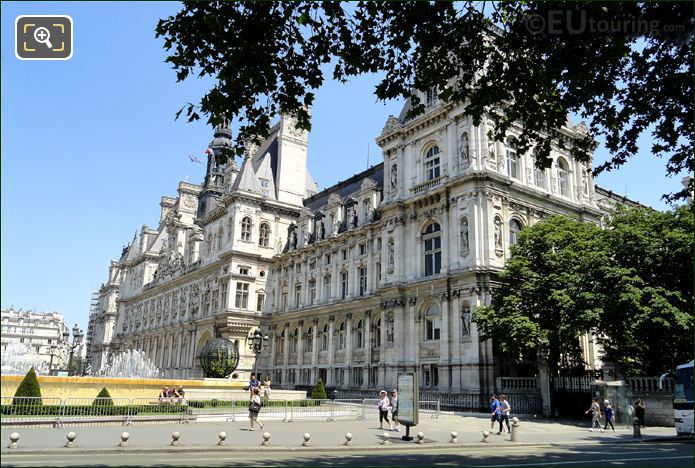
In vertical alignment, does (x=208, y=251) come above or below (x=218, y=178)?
below

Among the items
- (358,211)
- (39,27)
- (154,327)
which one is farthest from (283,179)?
(39,27)

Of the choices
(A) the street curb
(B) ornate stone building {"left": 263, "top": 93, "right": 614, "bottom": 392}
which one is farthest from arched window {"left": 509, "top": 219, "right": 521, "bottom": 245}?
(A) the street curb

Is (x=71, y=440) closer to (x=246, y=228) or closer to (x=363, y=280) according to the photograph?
(x=363, y=280)

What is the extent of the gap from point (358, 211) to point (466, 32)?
38.2 meters

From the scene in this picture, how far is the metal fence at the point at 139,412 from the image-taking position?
24.2 metres

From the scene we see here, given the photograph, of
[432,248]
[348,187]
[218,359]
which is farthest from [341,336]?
[348,187]

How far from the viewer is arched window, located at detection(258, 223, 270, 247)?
61975 millimetres

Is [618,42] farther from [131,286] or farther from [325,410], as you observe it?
[131,286]

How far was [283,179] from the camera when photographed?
65562 millimetres

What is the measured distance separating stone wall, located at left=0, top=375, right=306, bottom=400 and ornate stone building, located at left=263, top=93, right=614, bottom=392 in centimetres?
931

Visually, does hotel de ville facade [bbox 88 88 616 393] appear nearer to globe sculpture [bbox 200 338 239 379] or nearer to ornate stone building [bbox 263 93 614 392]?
ornate stone building [bbox 263 93 614 392]

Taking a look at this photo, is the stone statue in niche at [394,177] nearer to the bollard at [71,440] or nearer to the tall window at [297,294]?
the tall window at [297,294]

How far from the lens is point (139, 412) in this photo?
1072 inches

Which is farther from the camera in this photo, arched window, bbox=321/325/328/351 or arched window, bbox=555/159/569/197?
arched window, bbox=321/325/328/351
